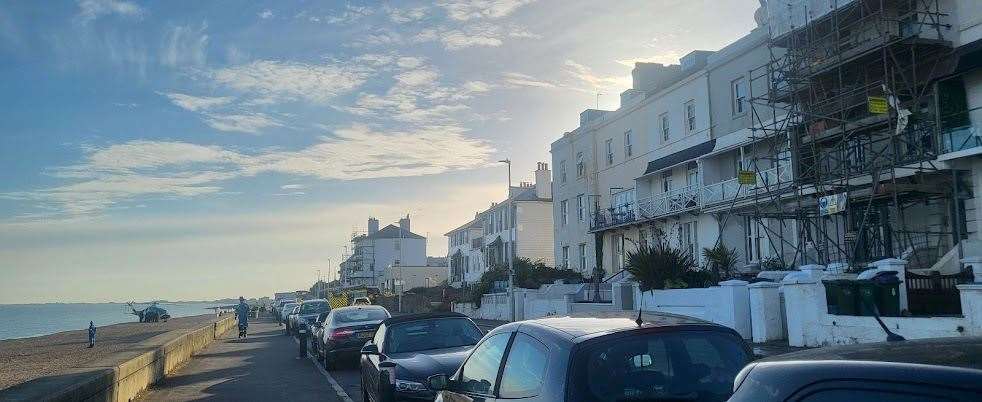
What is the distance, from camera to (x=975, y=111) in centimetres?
2083

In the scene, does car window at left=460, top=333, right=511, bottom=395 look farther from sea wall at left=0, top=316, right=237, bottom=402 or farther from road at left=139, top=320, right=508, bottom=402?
road at left=139, top=320, right=508, bottom=402

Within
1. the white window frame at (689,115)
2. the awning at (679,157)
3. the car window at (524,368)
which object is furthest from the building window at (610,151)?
the car window at (524,368)

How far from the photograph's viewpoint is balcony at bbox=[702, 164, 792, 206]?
27.1 meters

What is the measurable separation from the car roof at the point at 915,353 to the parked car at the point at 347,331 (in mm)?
15060

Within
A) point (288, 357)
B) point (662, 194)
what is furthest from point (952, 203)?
point (288, 357)

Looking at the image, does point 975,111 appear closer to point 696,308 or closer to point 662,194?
point 696,308

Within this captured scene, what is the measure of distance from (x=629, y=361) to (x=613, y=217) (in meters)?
34.8

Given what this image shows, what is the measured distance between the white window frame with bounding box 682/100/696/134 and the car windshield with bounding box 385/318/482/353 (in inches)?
969

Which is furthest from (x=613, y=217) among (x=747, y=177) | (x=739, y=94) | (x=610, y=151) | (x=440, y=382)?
(x=440, y=382)

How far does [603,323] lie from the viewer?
5.16 metres

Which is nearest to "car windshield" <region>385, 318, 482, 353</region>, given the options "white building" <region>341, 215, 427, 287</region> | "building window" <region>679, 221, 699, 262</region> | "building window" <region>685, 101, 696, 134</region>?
"building window" <region>679, 221, 699, 262</region>

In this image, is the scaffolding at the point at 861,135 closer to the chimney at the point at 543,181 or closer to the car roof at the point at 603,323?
the car roof at the point at 603,323

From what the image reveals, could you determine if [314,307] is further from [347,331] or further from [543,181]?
[543,181]

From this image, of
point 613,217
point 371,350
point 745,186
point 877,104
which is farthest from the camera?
point 613,217
